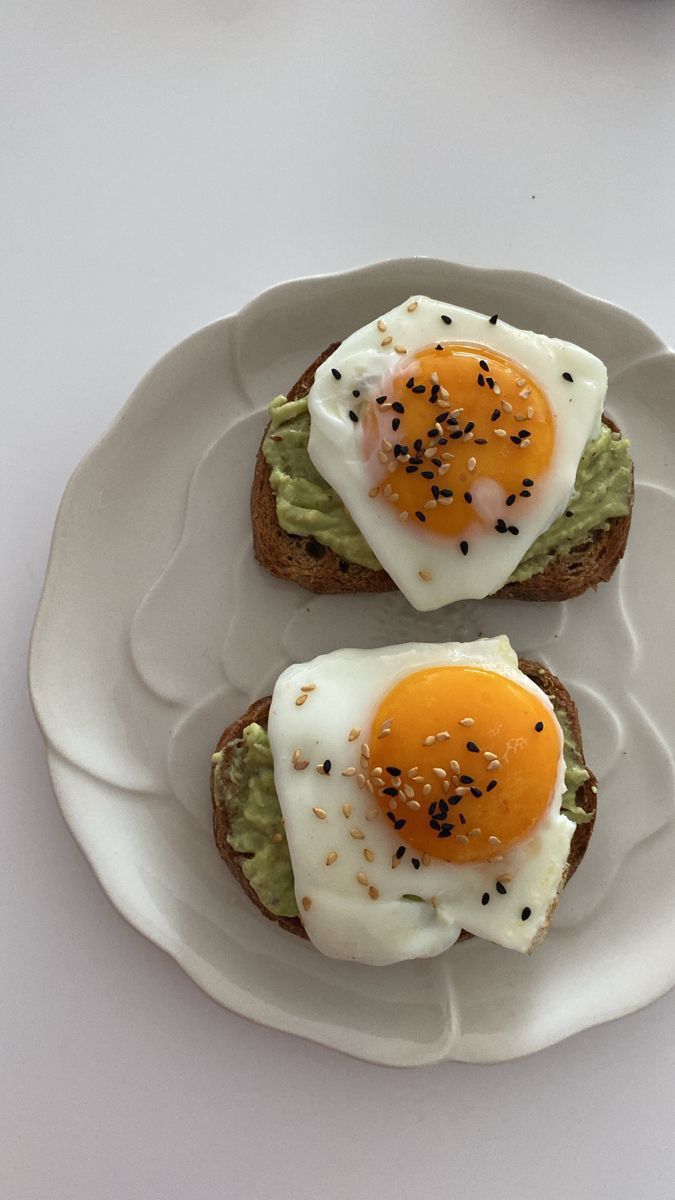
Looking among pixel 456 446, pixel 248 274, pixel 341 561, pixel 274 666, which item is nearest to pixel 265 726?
pixel 274 666

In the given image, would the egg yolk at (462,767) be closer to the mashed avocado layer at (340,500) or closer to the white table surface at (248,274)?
the mashed avocado layer at (340,500)

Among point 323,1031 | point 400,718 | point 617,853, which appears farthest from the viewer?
point 617,853

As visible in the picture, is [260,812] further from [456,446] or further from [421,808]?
[456,446]

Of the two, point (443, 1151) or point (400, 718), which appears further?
point (443, 1151)

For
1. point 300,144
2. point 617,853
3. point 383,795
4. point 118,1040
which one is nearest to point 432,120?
point 300,144

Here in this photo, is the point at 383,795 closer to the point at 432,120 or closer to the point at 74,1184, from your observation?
the point at 74,1184

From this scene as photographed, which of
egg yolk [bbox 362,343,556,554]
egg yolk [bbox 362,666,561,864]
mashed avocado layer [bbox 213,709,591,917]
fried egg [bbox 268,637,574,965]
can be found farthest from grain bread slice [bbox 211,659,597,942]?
egg yolk [bbox 362,343,556,554]

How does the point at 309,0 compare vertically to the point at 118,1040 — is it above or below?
above
